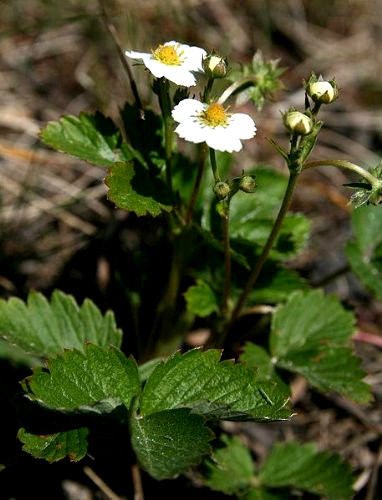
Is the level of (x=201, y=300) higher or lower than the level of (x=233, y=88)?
lower

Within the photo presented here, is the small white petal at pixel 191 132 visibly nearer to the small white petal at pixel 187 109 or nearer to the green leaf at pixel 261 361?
the small white petal at pixel 187 109

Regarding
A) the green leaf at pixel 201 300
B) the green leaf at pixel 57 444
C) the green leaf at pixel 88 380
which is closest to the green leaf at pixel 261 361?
the green leaf at pixel 201 300

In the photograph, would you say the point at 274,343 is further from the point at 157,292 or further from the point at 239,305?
the point at 157,292

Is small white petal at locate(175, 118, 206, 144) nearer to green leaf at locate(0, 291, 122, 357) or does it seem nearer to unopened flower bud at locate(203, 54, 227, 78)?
unopened flower bud at locate(203, 54, 227, 78)

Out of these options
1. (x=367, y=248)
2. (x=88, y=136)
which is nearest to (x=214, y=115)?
(x=88, y=136)

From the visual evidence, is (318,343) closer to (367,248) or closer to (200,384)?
(367,248)

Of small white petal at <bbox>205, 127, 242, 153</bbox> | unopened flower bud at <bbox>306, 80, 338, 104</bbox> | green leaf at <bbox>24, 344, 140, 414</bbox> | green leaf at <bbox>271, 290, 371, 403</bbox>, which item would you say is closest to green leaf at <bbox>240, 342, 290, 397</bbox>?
green leaf at <bbox>271, 290, 371, 403</bbox>
